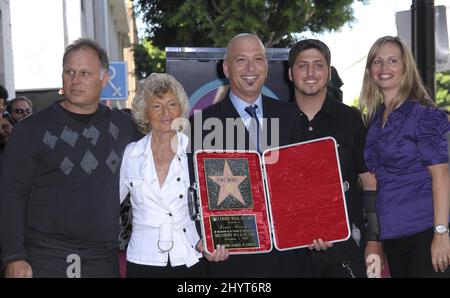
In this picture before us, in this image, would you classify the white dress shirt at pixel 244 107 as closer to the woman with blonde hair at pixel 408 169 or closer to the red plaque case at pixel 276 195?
the red plaque case at pixel 276 195

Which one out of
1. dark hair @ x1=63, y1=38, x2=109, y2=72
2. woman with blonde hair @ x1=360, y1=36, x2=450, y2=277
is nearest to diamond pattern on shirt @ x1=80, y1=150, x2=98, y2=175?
dark hair @ x1=63, y1=38, x2=109, y2=72

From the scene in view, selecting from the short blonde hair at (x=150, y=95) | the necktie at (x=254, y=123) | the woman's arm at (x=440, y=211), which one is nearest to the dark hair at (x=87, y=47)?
the short blonde hair at (x=150, y=95)

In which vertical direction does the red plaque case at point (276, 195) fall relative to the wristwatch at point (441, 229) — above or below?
above

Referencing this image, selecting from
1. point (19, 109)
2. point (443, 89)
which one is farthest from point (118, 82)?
point (443, 89)

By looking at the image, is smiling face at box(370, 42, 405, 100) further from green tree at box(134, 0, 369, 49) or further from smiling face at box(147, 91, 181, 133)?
green tree at box(134, 0, 369, 49)

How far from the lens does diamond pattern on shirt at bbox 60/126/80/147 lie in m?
3.58

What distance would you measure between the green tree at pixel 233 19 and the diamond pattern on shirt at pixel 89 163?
769 inches

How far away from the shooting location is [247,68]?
397 centimetres

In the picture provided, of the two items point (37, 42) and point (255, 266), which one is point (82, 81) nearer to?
point (255, 266)

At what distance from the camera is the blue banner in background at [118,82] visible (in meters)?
13.7

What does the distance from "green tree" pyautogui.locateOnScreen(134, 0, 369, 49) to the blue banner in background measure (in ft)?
30.6

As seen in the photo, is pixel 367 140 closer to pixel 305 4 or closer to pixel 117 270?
pixel 117 270

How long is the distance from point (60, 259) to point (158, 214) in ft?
1.87

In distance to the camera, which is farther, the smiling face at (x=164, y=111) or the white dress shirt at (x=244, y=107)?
the white dress shirt at (x=244, y=107)
